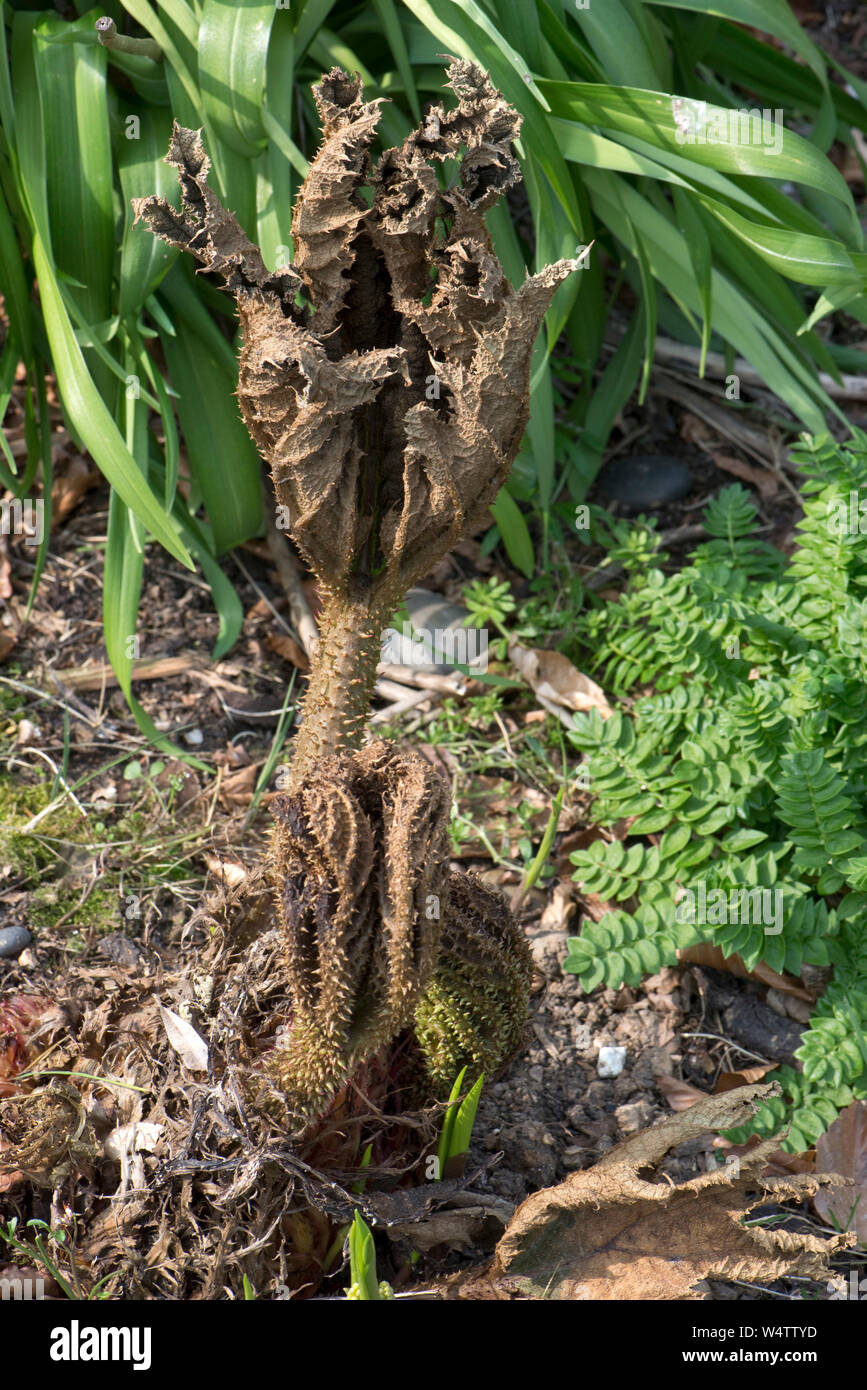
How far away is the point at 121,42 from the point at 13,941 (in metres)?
1.64

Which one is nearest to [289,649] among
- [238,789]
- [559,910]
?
[238,789]

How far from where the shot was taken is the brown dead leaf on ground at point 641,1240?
1.34m

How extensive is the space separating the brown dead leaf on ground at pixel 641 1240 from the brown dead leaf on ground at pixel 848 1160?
30 centimetres

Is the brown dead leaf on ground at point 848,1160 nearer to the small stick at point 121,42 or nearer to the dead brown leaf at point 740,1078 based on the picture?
the dead brown leaf at point 740,1078

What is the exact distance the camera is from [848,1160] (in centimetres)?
170

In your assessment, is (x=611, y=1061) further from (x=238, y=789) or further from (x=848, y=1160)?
(x=238, y=789)

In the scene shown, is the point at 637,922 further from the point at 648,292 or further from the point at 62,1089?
the point at 648,292

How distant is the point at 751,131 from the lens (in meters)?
1.90

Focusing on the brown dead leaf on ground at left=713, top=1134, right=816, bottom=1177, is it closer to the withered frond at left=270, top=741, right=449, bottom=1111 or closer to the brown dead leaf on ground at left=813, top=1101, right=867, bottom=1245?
the brown dead leaf on ground at left=813, top=1101, right=867, bottom=1245

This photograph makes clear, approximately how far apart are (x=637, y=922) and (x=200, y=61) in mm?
1642

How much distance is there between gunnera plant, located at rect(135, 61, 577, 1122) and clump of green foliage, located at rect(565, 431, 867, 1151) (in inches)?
18.0

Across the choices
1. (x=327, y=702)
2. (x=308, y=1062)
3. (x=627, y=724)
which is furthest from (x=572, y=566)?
(x=308, y=1062)

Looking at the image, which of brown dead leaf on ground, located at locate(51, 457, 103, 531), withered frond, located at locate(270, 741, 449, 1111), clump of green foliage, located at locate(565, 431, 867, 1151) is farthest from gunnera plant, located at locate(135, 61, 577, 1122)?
brown dead leaf on ground, located at locate(51, 457, 103, 531)

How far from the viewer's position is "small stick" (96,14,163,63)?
6.52ft
